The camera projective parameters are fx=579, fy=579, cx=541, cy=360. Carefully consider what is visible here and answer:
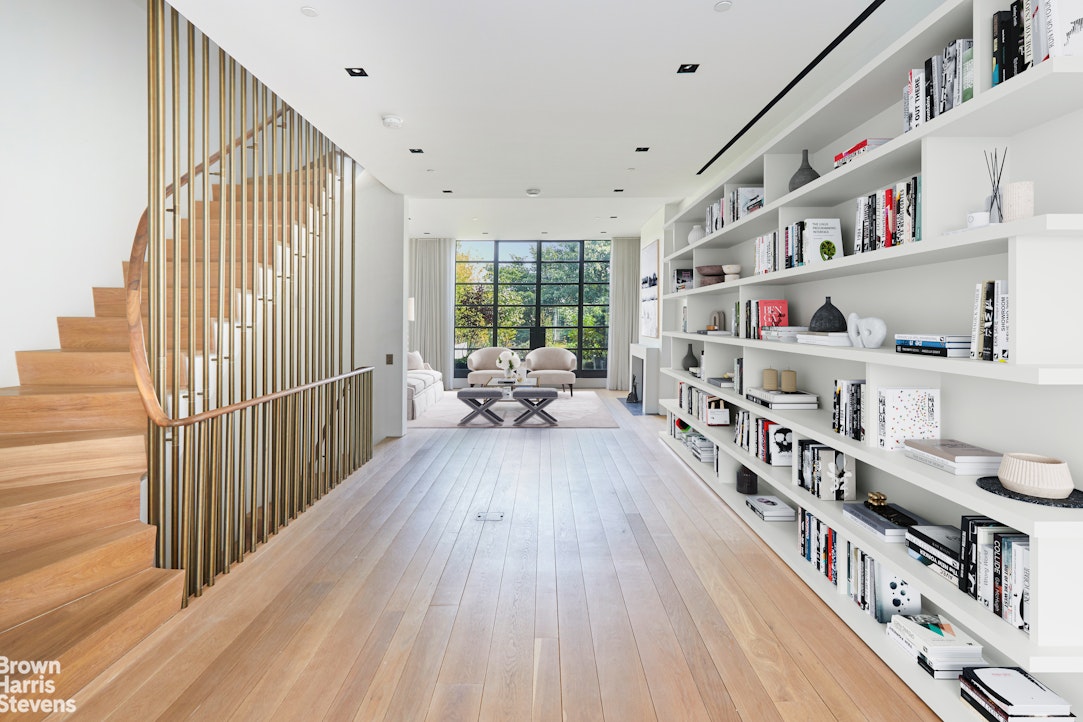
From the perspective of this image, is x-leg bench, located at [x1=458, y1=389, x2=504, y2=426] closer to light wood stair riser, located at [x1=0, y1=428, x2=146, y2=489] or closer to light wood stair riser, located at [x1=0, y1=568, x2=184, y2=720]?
light wood stair riser, located at [x1=0, y1=428, x2=146, y2=489]

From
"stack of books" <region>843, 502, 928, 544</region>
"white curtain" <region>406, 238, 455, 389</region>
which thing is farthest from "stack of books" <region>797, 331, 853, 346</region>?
"white curtain" <region>406, 238, 455, 389</region>

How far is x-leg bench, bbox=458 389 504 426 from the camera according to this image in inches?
278

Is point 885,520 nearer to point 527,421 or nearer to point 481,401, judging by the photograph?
point 527,421

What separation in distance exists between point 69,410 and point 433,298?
28.9 feet

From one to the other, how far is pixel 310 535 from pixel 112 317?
175 centimetres

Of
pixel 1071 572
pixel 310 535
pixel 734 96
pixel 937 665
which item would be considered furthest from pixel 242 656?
pixel 734 96

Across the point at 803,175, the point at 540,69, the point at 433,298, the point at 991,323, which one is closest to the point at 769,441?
the point at 803,175

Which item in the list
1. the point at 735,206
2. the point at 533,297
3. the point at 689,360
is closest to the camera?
the point at 735,206

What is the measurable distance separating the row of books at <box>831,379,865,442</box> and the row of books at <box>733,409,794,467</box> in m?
0.53

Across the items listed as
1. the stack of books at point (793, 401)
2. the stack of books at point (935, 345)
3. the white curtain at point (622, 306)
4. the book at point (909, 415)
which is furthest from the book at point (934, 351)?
the white curtain at point (622, 306)

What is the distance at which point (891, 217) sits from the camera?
2207 mm

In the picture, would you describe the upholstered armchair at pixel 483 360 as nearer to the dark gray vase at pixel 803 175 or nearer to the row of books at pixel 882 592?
the dark gray vase at pixel 803 175

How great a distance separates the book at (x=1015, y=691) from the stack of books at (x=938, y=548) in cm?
26

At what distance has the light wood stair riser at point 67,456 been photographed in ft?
7.51
